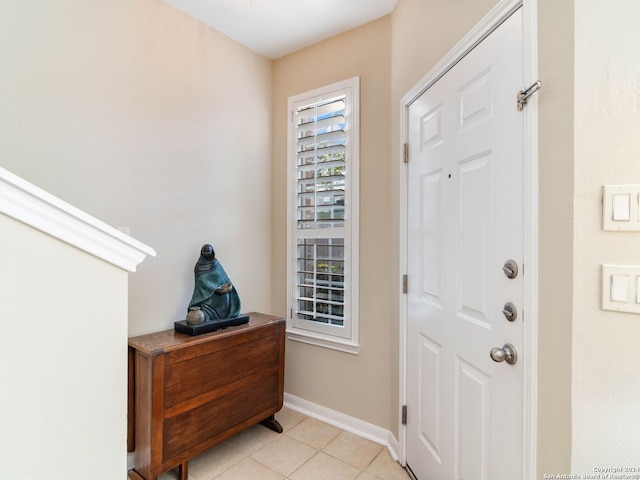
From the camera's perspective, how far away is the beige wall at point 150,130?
5.09ft

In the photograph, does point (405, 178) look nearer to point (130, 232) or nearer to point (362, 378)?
point (362, 378)

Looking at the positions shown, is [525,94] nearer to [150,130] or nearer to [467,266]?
[467,266]

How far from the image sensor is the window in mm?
2250

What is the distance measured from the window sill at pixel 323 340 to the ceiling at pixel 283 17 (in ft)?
7.08

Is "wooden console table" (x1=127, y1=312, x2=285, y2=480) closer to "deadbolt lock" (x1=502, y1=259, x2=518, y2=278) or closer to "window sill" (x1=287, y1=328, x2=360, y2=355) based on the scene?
"window sill" (x1=287, y1=328, x2=360, y2=355)

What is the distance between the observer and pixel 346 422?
7.36ft

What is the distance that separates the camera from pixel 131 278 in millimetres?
1847

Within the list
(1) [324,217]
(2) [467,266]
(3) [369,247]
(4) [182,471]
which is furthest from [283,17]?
(4) [182,471]

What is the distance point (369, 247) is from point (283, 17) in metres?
1.61

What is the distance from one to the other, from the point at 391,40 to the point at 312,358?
7.40 feet

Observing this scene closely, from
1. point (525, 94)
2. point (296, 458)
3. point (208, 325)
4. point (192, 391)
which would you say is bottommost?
point (296, 458)

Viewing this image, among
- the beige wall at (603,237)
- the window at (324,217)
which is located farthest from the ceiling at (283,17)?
the beige wall at (603,237)

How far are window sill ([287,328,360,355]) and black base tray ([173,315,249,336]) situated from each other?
53 cm

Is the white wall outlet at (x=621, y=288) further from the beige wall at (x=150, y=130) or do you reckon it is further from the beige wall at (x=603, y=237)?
the beige wall at (x=150, y=130)
